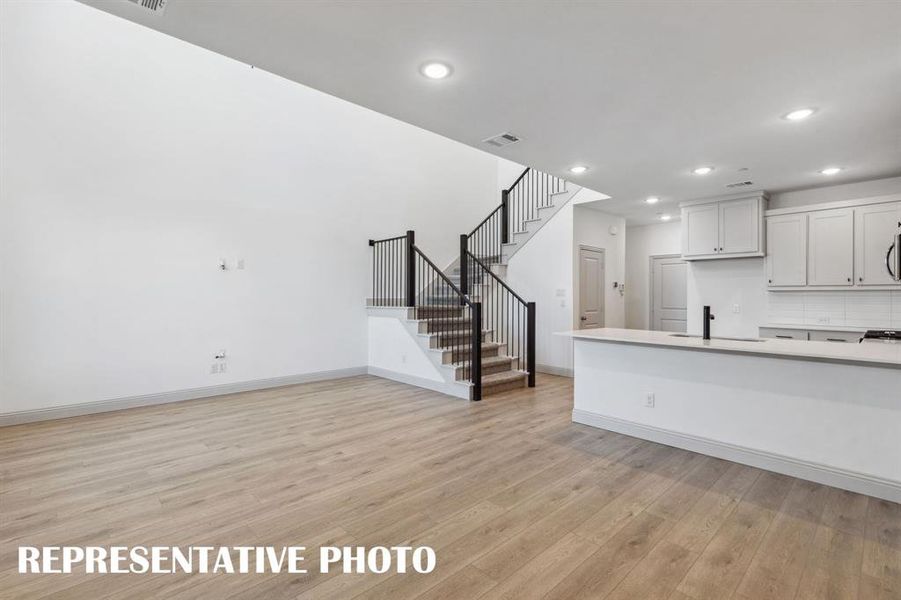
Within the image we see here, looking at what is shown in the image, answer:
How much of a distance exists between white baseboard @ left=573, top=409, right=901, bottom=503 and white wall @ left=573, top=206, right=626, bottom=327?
2.78 metres

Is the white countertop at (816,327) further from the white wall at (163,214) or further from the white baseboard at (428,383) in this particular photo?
the white wall at (163,214)

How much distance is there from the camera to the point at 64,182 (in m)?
4.29

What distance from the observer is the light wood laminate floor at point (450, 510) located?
189 centimetres

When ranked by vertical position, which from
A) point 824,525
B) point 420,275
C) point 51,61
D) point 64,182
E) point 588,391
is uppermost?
point 51,61

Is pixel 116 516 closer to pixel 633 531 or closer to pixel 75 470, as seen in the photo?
pixel 75 470

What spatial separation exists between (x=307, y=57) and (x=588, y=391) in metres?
3.71

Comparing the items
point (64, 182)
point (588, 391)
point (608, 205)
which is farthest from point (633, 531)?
point (64, 182)

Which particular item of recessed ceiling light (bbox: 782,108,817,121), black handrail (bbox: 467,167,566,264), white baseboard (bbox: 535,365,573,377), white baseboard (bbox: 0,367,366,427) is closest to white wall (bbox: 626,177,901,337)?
white baseboard (bbox: 535,365,573,377)

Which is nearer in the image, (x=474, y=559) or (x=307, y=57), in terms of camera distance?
(x=474, y=559)

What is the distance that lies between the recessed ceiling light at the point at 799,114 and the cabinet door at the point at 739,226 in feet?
7.90

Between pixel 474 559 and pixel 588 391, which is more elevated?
pixel 588 391

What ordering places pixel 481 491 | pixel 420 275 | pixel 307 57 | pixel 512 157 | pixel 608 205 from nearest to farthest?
pixel 307 57, pixel 481 491, pixel 512 157, pixel 608 205, pixel 420 275

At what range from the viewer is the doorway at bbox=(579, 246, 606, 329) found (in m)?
6.71

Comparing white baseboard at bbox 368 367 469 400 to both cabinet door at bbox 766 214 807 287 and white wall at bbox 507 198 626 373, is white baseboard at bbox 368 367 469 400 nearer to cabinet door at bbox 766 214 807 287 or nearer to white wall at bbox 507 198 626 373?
white wall at bbox 507 198 626 373
